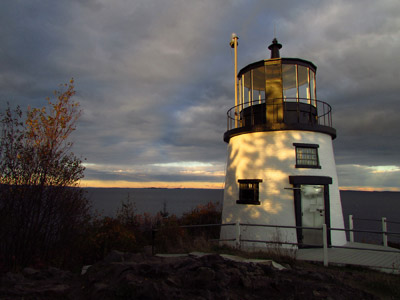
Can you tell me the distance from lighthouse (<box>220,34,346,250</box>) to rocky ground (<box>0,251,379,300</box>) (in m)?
5.54

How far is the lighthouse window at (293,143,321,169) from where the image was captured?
11.9m

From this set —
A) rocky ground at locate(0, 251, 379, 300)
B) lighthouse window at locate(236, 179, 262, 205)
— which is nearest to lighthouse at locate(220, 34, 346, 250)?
lighthouse window at locate(236, 179, 262, 205)

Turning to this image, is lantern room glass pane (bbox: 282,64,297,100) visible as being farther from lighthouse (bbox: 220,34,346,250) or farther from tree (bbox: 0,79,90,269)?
tree (bbox: 0,79,90,269)

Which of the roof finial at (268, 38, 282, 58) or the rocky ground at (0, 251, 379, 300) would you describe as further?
the roof finial at (268, 38, 282, 58)

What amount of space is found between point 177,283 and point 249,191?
302 inches

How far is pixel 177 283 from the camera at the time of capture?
5.07 meters

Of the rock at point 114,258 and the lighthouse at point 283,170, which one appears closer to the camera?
the rock at point 114,258

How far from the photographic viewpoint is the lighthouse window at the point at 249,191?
474 inches

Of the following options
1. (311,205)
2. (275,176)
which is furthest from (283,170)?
(311,205)

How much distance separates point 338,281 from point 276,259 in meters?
2.69

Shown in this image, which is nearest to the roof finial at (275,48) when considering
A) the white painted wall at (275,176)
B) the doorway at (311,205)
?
the white painted wall at (275,176)

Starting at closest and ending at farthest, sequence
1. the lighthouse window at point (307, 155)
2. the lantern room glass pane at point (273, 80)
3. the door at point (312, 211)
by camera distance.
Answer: the door at point (312, 211)
the lighthouse window at point (307, 155)
the lantern room glass pane at point (273, 80)

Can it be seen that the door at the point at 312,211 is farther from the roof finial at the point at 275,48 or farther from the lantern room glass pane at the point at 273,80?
the roof finial at the point at 275,48

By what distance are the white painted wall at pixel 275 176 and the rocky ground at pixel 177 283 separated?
215 inches
